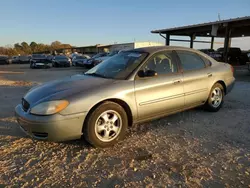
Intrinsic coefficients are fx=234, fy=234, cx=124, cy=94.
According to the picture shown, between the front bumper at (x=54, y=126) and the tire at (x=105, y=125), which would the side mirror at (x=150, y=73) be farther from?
the front bumper at (x=54, y=126)

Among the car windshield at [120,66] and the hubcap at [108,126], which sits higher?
the car windshield at [120,66]

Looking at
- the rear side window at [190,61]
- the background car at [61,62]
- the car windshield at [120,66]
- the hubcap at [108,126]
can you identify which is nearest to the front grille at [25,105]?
the hubcap at [108,126]

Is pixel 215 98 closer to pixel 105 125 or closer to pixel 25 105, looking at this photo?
pixel 105 125

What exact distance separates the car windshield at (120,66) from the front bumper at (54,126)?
1032 millimetres

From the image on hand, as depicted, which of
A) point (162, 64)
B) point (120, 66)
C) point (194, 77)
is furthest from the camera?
point (194, 77)

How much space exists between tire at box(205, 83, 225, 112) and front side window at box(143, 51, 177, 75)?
4.21 feet

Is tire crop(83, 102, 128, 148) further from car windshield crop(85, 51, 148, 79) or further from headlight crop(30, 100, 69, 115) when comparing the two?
car windshield crop(85, 51, 148, 79)

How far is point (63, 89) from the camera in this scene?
11.5 ft

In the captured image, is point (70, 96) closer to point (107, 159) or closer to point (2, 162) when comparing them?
point (107, 159)

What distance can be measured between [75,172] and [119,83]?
1474 millimetres

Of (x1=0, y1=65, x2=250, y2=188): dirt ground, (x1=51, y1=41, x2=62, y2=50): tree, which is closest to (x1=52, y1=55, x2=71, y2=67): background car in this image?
(x1=0, y1=65, x2=250, y2=188): dirt ground

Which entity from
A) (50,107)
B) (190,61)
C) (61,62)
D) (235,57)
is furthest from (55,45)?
(50,107)

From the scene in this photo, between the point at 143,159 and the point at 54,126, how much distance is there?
128 cm

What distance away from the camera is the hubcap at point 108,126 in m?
3.46
